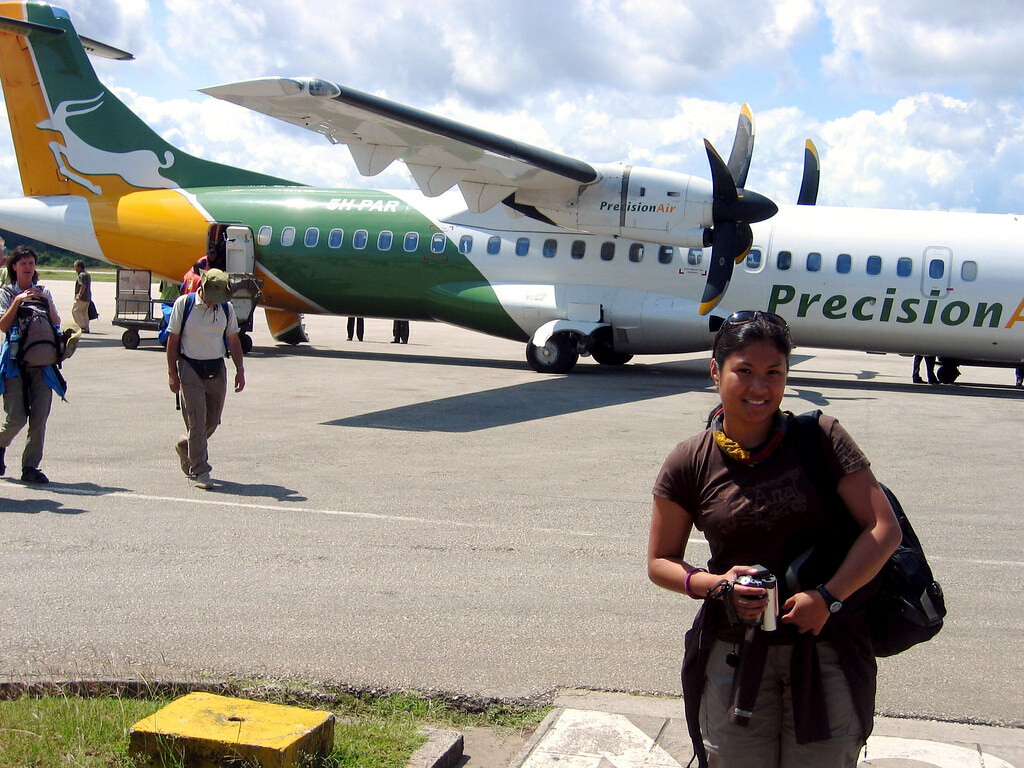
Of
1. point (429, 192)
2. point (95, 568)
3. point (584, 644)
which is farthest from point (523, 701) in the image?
point (429, 192)

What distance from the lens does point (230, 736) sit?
3.44 m

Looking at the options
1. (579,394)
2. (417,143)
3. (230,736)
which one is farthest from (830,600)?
(417,143)

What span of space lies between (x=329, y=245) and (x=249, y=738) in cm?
1623

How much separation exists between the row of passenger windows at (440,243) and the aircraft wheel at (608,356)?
1903 millimetres

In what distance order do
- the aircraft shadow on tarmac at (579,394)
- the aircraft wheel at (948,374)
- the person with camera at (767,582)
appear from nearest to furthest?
Result: the person with camera at (767,582), the aircraft shadow on tarmac at (579,394), the aircraft wheel at (948,374)

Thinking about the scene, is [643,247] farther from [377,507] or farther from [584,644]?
[584,644]

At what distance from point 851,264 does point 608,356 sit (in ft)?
15.5

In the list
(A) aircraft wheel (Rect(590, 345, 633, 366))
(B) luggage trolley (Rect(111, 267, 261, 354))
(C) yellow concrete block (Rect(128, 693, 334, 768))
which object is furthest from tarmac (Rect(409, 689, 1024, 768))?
(B) luggage trolley (Rect(111, 267, 261, 354))

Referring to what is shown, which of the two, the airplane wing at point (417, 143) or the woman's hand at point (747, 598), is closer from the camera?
the woman's hand at point (747, 598)

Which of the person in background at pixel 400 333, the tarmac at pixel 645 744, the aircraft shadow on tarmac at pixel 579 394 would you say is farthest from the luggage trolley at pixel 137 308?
the tarmac at pixel 645 744

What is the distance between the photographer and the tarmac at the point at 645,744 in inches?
148

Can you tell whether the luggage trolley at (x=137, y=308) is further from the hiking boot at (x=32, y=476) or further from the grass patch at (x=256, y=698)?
the grass patch at (x=256, y=698)

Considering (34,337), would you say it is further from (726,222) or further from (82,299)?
(82,299)

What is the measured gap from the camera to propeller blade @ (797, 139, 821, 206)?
1991 centimetres
